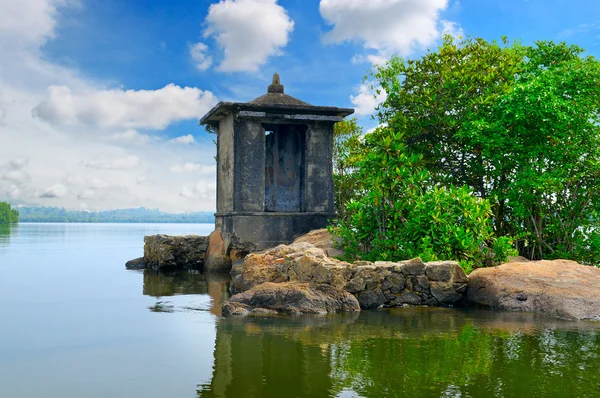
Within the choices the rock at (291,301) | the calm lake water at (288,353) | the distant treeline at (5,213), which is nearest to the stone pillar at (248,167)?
the calm lake water at (288,353)

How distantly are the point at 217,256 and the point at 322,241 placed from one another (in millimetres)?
3969

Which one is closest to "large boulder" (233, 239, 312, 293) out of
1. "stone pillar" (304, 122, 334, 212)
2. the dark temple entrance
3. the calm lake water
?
the calm lake water

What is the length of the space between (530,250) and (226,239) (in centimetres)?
790

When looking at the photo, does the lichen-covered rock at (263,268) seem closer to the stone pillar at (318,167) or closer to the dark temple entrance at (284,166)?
the stone pillar at (318,167)

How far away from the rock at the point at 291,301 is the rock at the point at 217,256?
7.06 m

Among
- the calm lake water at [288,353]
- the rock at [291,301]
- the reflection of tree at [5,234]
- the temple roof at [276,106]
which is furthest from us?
the reflection of tree at [5,234]

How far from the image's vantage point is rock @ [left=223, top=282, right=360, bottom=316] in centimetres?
897

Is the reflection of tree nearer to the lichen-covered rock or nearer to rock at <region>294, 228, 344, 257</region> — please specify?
rock at <region>294, 228, 344, 257</region>

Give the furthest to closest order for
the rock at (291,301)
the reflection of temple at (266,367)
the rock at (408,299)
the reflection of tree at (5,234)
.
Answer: the reflection of tree at (5,234) → the rock at (408,299) → the rock at (291,301) → the reflection of temple at (266,367)

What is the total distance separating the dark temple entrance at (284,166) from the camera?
17922 millimetres

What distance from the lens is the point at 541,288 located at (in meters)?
9.60

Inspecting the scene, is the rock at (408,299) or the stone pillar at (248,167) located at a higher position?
the stone pillar at (248,167)

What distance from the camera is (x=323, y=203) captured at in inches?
657

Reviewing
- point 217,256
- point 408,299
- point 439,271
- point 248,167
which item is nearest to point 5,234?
point 217,256
